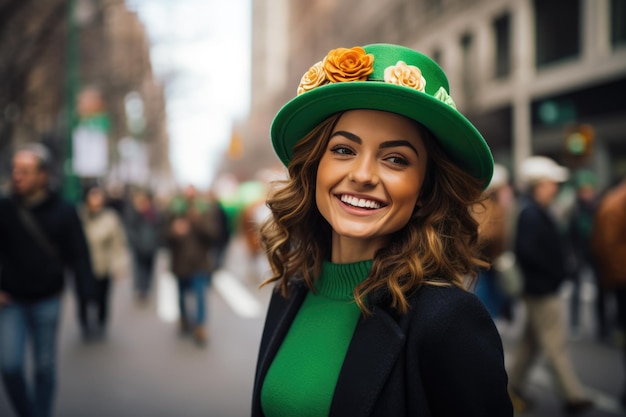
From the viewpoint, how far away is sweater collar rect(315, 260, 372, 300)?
6.70ft

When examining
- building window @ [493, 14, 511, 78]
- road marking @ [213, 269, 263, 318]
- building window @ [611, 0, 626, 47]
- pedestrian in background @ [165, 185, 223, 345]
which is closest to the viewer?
pedestrian in background @ [165, 185, 223, 345]

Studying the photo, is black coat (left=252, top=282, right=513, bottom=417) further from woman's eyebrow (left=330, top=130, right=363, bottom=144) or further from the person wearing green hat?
woman's eyebrow (left=330, top=130, right=363, bottom=144)

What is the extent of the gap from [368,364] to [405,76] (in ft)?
2.66

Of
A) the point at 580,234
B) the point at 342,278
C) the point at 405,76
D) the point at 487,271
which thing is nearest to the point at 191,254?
the point at 487,271

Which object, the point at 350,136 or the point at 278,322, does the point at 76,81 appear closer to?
the point at 278,322

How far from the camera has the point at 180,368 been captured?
702 centimetres

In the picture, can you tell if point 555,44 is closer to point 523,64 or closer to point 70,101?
point 523,64

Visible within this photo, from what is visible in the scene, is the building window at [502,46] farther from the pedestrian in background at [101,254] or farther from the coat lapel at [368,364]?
the coat lapel at [368,364]

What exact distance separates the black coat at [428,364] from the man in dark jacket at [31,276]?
3.80 m

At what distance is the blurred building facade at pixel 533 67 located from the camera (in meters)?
18.8

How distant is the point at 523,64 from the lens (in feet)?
74.8

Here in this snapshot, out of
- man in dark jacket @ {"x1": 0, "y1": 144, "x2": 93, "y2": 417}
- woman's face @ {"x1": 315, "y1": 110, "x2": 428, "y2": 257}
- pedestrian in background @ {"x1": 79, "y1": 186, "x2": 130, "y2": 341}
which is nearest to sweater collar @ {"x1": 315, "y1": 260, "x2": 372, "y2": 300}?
woman's face @ {"x1": 315, "y1": 110, "x2": 428, "y2": 257}

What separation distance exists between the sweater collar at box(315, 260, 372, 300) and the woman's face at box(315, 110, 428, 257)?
11 cm

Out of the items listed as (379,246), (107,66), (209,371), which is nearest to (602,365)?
(209,371)
